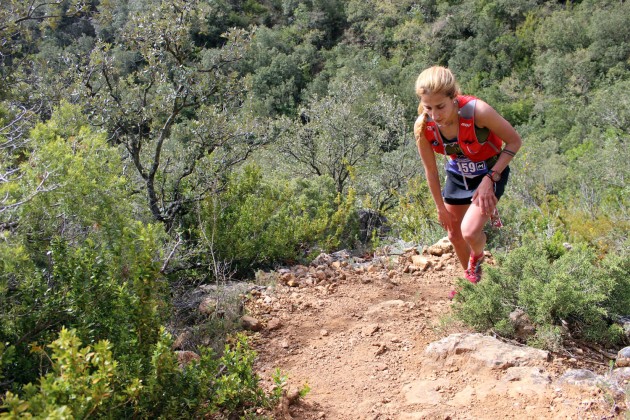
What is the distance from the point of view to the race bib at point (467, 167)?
3106mm

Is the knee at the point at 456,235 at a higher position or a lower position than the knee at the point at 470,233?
lower

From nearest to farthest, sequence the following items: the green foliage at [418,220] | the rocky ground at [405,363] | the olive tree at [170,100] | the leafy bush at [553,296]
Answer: the rocky ground at [405,363], the leafy bush at [553,296], the olive tree at [170,100], the green foliage at [418,220]

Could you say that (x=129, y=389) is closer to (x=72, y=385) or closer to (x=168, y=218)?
(x=72, y=385)

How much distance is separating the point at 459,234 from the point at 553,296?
2.93ft

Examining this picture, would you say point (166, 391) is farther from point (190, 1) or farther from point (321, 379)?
point (190, 1)

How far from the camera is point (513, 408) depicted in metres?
2.17

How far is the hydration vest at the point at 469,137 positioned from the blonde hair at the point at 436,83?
0.41 ft

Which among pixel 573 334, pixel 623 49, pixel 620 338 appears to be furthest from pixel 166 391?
pixel 623 49

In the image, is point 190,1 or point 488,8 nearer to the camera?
point 190,1

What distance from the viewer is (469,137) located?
9.57ft

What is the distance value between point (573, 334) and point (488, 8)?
43.8 m

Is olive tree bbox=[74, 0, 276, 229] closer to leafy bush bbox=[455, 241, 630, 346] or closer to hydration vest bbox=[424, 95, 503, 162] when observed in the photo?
hydration vest bbox=[424, 95, 503, 162]

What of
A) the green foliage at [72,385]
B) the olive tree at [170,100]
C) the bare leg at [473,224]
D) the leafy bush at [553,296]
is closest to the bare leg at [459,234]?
the bare leg at [473,224]

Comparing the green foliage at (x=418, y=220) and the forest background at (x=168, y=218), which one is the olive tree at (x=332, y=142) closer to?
the forest background at (x=168, y=218)
